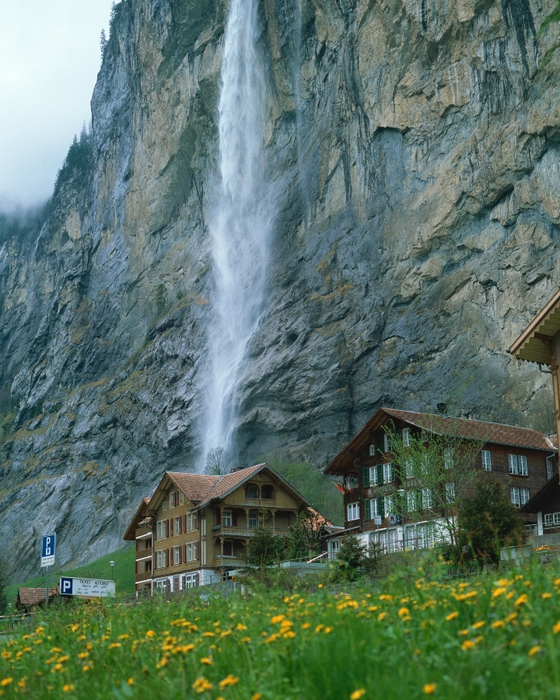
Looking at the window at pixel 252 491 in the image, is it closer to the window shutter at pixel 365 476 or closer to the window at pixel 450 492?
the window shutter at pixel 365 476

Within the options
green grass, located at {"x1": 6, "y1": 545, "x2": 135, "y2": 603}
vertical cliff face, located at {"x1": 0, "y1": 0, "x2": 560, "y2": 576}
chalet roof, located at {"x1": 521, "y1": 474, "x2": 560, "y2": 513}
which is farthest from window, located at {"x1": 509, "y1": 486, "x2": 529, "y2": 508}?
green grass, located at {"x1": 6, "y1": 545, "x2": 135, "y2": 603}

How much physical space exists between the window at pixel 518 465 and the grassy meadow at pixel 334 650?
4461 centimetres

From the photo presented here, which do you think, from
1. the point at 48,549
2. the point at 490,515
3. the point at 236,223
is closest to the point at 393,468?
the point at 490,515

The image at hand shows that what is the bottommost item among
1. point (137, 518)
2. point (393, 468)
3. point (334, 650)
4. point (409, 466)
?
point (334, 650)

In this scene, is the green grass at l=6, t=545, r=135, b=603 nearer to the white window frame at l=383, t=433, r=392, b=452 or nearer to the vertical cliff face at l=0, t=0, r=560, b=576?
the vertical cliff face at l=0, t=0, r=560, b=576

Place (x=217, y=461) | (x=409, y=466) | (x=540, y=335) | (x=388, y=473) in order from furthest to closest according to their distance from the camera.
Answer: (x=217, y=461) < (x=388, y=473) < (x=409, y=466) < (x=540, y=335)

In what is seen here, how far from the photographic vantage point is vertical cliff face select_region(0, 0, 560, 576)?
73.0 metres

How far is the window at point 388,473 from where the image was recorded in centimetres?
5463

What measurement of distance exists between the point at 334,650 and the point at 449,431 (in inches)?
1556

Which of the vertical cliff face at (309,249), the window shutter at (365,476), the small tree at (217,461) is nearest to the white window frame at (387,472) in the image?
the window shutter at (365,476)

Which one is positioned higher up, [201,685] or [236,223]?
[236,223]

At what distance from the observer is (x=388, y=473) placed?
181 feet

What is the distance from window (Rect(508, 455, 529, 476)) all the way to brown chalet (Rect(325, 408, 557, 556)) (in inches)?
2.3

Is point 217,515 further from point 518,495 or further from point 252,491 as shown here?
point 518,495
